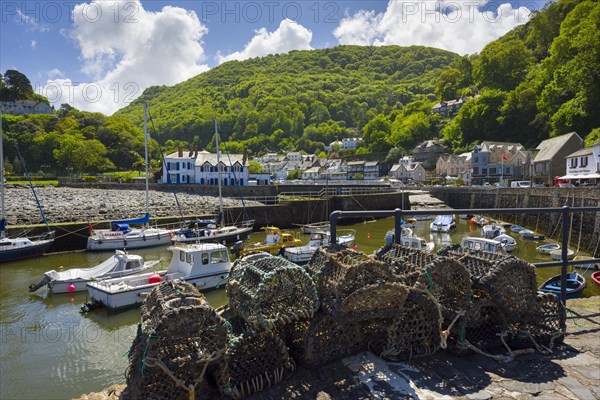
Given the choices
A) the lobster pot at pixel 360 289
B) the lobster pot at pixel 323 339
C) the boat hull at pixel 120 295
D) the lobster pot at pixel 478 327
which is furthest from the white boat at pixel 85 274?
the lobster pot at pixel 478 327

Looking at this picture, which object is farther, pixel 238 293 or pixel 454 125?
pixel 454 125

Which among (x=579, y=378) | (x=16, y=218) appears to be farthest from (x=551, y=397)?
(x=16, y=218)

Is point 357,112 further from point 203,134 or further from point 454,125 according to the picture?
point 454,125

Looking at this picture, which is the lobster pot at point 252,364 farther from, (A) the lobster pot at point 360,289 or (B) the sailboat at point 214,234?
(B) the sailboat at point 214,234

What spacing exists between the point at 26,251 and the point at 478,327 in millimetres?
26923

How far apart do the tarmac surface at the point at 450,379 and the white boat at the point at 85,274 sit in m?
14.4

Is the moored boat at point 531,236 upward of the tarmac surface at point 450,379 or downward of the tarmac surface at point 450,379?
downward

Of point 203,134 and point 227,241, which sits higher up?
point 203,134

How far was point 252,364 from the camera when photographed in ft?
10.7

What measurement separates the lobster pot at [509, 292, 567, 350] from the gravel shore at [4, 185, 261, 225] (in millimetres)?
32687

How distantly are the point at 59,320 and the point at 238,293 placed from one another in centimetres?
1366

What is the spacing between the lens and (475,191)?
50.7 meters

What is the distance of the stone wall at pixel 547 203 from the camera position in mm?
23094

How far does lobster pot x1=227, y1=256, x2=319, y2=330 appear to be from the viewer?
3.31m
